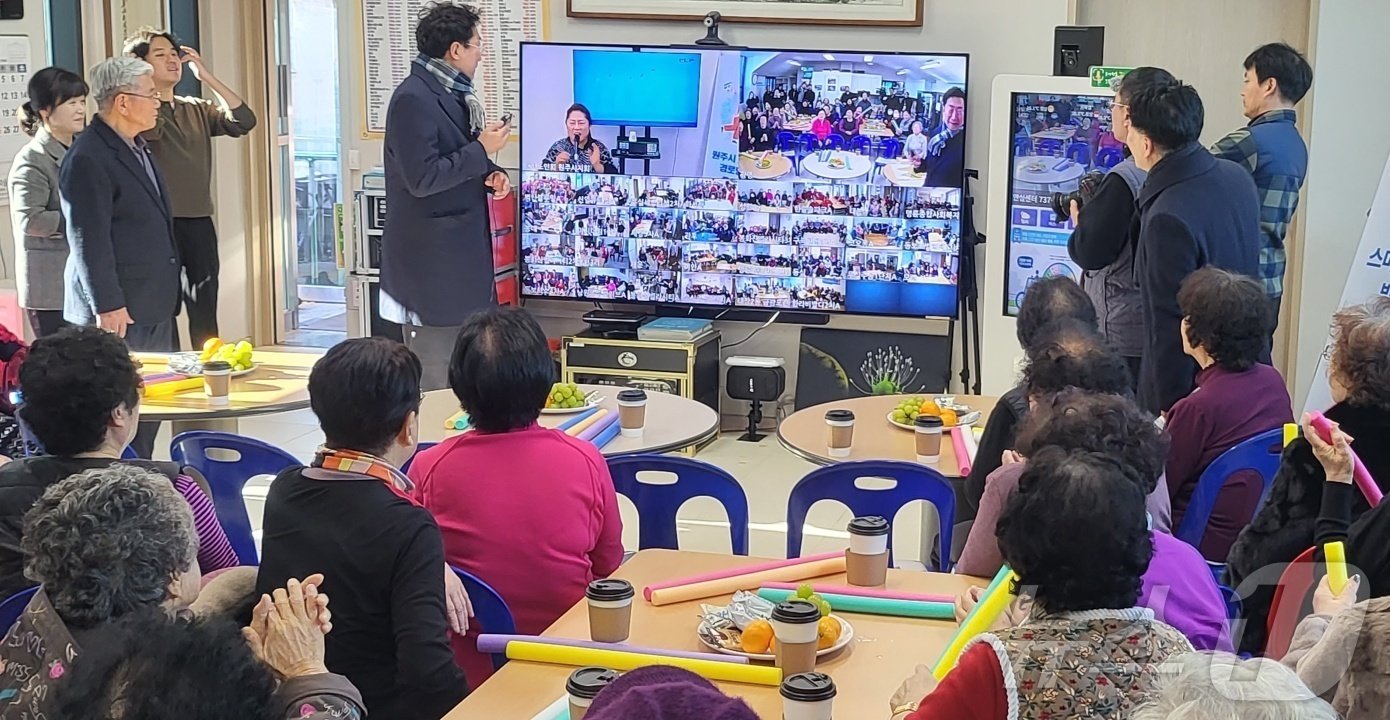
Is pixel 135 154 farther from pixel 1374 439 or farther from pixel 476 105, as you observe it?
pixel 1374 439

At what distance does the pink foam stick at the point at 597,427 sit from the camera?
372 cm

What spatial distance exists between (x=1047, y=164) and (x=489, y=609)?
390 cm

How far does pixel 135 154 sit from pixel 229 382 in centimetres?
124

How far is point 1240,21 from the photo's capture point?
625 centimetres

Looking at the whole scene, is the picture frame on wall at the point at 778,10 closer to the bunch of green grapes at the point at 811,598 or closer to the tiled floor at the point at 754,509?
the tiled floor at the point at 754,509

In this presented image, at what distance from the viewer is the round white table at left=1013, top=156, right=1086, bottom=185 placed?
5.86 meters

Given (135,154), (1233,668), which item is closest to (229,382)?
(135,154)

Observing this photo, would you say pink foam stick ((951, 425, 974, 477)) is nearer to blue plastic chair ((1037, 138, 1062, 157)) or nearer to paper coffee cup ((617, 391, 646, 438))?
paper coffee cup ((617, 391, 646, 438))

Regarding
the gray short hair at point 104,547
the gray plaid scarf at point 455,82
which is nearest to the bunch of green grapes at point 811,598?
the gray short hair at point 104,547

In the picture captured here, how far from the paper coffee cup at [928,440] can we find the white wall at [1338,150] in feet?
10.5

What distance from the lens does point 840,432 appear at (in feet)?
12.2

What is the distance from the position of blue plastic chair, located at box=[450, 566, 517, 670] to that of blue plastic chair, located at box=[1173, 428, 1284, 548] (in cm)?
168

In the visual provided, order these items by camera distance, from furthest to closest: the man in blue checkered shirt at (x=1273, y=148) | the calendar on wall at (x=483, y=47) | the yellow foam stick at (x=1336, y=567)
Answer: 1. the calendar on wall at (x=483, y=47)
2. the man in blue checkered shirt at (x=1273, y=148)
3. the yellow foam stick at (x=1336, y=567)

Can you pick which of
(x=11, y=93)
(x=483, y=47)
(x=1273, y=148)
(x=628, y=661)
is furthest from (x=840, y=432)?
(x=11, y=93)
